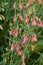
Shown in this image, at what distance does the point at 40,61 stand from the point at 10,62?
0.28 m

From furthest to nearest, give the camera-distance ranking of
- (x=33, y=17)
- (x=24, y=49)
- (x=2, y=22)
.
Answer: (x=2, y=22), (x=24, y=49), (x=33, y=17)

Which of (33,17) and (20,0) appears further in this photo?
(20,0)

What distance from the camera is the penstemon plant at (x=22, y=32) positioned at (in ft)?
5.38

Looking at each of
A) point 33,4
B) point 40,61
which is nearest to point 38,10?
point 33,4

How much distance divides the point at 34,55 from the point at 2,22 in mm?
512

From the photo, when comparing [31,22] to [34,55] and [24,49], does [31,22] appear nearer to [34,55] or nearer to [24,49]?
[24,49]

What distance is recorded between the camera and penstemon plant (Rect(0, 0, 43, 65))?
164 centimetres

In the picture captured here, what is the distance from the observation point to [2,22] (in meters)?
2.14

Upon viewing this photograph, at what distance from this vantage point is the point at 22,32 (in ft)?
6.05

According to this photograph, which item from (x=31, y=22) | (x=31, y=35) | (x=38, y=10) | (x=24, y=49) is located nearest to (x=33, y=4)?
(x=38, y=10)

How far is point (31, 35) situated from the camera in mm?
1623

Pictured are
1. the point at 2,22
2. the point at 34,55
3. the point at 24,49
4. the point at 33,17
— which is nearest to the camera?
the point at 33,17

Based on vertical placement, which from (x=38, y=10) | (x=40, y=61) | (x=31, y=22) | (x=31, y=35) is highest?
(x=38, y=10)

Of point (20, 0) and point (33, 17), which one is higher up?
point (20, 0)
